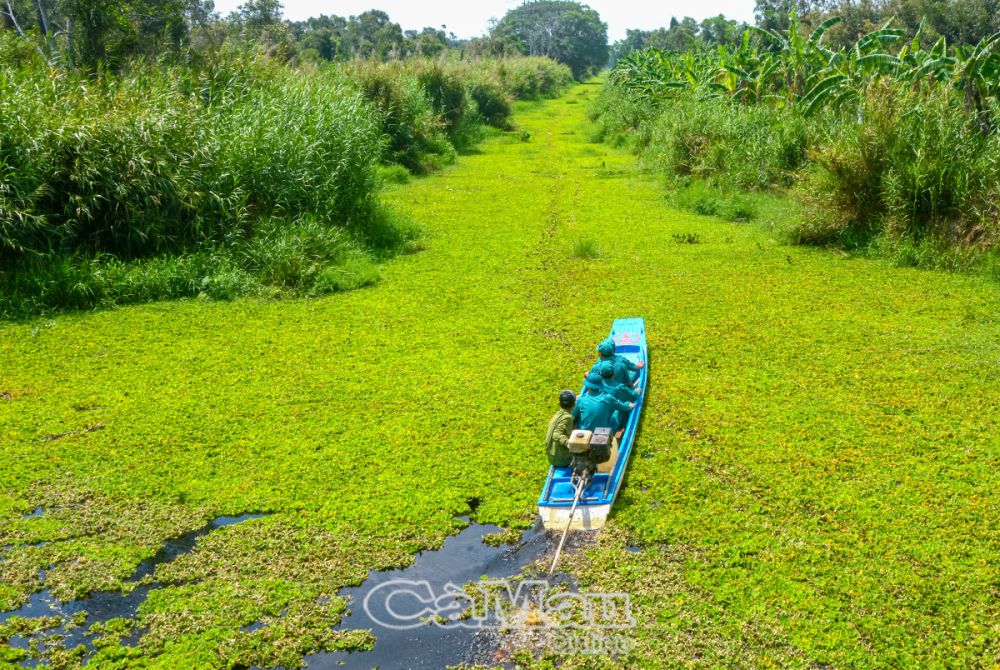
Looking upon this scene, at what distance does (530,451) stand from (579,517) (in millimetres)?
1208

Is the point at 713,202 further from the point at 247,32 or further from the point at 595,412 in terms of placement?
the point at 247,32

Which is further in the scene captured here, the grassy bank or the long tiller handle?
the long tiller handle

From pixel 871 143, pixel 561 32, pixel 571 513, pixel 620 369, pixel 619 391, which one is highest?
pixel 561 32

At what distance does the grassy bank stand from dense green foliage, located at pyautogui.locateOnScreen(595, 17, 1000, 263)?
1220 millimetres

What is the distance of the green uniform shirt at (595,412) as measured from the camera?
6.70m

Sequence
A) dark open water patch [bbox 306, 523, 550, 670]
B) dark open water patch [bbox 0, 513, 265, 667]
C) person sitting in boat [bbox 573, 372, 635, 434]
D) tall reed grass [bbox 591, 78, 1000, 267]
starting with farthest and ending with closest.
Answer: tall reed grass [bbox 591, 78, 1000, 267] < person sitting in boat [bbox 573, 372, 635, 434] < dark open water patch [bbox 0, 513, 265, 667] < dark open water patch [bbox 306, 523, 550, 670]

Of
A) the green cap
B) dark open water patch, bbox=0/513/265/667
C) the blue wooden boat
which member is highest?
the green cap

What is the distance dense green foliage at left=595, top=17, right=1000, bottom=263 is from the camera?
11992 millimetres

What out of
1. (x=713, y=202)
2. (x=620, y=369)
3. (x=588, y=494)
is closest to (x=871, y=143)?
(x=713, y=202)

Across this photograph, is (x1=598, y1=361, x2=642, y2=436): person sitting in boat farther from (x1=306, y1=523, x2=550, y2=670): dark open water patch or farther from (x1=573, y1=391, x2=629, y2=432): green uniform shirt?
(x1=306, y1=523, x2=550, y2=670): dark open water patch

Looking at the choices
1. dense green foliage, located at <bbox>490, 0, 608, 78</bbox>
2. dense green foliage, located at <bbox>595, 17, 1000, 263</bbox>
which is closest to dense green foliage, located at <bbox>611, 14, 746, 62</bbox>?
dense green foliage, located at <bbox>490, 0, 608, 78</bbox>

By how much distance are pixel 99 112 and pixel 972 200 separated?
40.6 ft

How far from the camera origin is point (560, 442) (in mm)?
6457

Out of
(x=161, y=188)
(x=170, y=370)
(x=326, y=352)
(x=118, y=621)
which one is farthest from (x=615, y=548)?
(x=161, y=188)
